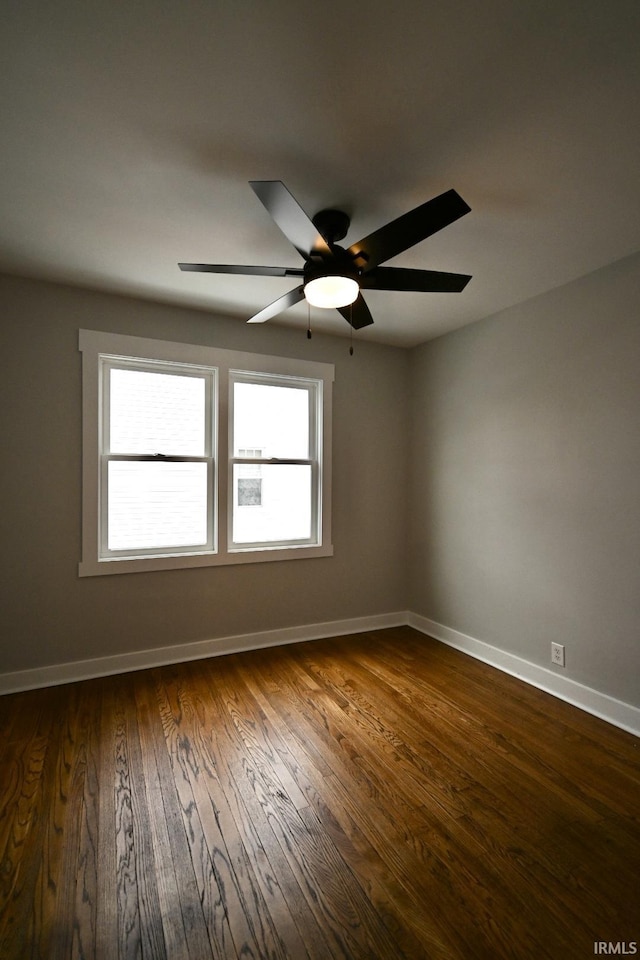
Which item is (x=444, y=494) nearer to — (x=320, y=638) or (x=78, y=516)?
(x=320, y=638)

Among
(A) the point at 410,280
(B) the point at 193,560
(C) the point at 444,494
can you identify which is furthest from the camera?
(C) the point at 444,494

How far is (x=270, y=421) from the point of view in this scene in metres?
3.75

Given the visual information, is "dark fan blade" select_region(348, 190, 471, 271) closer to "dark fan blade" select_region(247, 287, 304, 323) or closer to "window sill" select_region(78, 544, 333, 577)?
"dark fan blade" select_region(247, 287, 304, 323)

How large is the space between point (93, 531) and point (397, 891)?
8.43ft

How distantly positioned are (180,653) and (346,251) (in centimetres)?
286

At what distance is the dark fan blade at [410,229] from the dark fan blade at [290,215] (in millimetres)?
167

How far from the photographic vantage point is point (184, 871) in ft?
5.13

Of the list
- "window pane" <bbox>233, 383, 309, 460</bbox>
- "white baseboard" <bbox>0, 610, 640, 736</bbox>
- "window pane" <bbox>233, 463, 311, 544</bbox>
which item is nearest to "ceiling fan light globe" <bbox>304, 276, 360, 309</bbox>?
"window pane" <bbox>233, 383, 309, 460</bbox>

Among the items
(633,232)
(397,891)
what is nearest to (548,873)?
(397,891)

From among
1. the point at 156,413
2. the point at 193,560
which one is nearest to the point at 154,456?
the point at 156,413

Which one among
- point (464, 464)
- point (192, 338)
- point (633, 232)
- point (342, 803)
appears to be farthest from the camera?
point (464, 464)

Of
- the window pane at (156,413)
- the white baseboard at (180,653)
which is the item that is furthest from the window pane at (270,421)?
the white baseboard at (180,653)

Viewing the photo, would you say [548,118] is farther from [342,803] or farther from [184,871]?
[184,871]

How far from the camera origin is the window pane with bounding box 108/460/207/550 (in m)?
3.21
